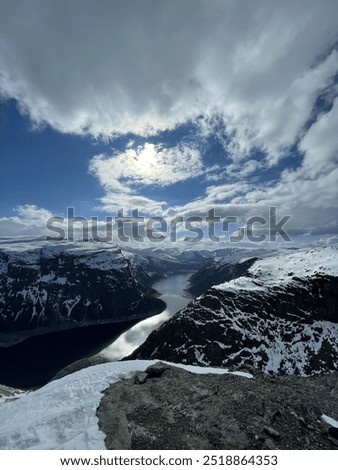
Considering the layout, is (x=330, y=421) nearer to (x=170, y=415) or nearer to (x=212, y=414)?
(x=212, y=414)

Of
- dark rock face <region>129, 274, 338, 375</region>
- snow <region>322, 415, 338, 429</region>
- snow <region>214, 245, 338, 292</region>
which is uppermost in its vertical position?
snow <region>214, 245, 338, 292</region>

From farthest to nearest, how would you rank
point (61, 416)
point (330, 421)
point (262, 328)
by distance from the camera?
1. point (262, 328)
2. point (330, 421)
3. point (61, 416)

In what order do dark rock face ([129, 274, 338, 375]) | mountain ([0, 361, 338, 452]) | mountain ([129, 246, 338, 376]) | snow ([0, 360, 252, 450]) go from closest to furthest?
snow ([0, 360, 252, 450]), mountain ([0, 361, 338, 452]), dark rock face ([129, 274, 338, 375]), mountain ([129, 246, 338, 376])

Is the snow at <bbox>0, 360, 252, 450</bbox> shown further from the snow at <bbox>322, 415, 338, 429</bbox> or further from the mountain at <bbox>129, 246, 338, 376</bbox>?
the mountain at <bbox>129, 246, 338, 376</bbox>

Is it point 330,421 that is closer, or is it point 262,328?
point 330,421

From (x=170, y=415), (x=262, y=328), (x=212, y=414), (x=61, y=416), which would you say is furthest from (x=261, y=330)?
(x=61, y=416)

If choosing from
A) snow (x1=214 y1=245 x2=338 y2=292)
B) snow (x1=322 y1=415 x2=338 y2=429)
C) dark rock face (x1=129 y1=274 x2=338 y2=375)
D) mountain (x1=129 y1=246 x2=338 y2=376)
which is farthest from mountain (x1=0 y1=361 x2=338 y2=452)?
snow (x1=214 y1=245 x2=338 y2=292)

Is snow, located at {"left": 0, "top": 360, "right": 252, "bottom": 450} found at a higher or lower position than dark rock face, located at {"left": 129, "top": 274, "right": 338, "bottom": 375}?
higher

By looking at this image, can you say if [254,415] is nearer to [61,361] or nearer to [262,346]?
[262,346]
